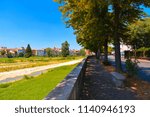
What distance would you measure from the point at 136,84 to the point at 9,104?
360 inches

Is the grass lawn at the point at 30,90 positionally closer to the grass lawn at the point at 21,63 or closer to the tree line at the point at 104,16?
the tree line at the point at 104,16

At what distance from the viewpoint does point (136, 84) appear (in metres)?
14.1

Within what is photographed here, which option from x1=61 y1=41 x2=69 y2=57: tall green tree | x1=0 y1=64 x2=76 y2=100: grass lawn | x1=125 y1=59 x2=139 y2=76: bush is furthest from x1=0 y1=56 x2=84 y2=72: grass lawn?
x1=61 y1=41 x2=69 y2=57: tall green tree

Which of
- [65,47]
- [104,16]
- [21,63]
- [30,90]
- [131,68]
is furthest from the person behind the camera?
[65,47]

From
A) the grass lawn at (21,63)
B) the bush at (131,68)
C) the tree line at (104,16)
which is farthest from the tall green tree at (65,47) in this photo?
the bush at (131,68)

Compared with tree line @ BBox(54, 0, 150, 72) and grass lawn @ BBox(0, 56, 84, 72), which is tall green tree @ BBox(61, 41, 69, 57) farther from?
tree line @ BBox(54, 0, 150, 72)

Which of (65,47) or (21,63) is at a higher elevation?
(65,47)

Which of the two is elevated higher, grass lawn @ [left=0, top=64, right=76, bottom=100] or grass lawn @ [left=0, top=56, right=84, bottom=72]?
grass lawn @ [left=0, top=64, right=76, bottom=100]

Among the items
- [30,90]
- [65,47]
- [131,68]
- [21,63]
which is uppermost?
[65,47]

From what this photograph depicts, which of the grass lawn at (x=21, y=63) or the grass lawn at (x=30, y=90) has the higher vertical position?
the grass lawn at (x=30, y=90)

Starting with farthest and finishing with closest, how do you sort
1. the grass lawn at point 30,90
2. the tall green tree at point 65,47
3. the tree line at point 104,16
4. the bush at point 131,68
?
1. the tall green tree at point 65,47
2. the tree line at point 104,16
3. the bush at point 131,68
4. the grass lawn at point 30,90

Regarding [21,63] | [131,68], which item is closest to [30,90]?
[131,68]

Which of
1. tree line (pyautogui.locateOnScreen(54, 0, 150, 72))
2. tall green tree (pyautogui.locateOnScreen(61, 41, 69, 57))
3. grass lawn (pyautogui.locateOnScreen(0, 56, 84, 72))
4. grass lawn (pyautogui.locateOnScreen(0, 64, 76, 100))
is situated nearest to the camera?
grass lawn (pyautogui.locateOnScreen(0, 64, 76, 100))

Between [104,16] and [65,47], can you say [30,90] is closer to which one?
[104,16]
